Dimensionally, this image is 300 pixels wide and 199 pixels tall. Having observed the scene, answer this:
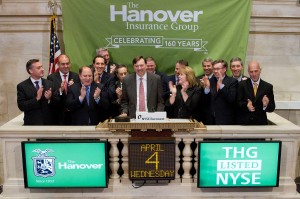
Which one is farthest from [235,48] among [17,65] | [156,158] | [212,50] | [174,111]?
[17,65]

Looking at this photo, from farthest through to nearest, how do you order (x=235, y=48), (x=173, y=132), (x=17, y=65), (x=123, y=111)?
(x=17, y=65), (x=235, y=48), (x=123, y=111), (x=173, y=132)

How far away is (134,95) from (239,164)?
171cm

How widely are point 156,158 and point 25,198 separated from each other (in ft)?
5.74

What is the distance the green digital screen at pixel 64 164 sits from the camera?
4.30m

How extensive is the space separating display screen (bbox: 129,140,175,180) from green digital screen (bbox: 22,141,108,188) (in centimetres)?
36

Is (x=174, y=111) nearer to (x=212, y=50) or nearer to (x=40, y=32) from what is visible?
(x=212, y=50)

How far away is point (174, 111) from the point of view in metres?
5.05

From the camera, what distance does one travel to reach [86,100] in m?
4.96

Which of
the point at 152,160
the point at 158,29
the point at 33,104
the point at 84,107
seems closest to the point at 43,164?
the point at 33,104

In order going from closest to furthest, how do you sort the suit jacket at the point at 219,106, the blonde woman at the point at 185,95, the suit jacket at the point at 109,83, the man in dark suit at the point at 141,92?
the blonde woman at the point at 185,95 < the man in dark suit at the point at 141,92 < the suit jacket at the point at 219,106 < the suit jacket at the point at 109,83

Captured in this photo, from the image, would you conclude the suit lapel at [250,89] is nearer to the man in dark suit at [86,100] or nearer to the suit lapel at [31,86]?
the man in dark suit at [86,100]

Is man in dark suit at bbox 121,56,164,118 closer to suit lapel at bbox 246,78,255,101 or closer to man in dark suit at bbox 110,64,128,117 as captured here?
man in dark suit at bbox 110,64,128,117

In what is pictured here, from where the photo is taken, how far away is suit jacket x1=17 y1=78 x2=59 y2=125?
15.6 ft

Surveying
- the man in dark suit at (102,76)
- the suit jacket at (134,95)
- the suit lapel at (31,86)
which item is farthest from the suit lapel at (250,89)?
the suit lapel at (31,86)
